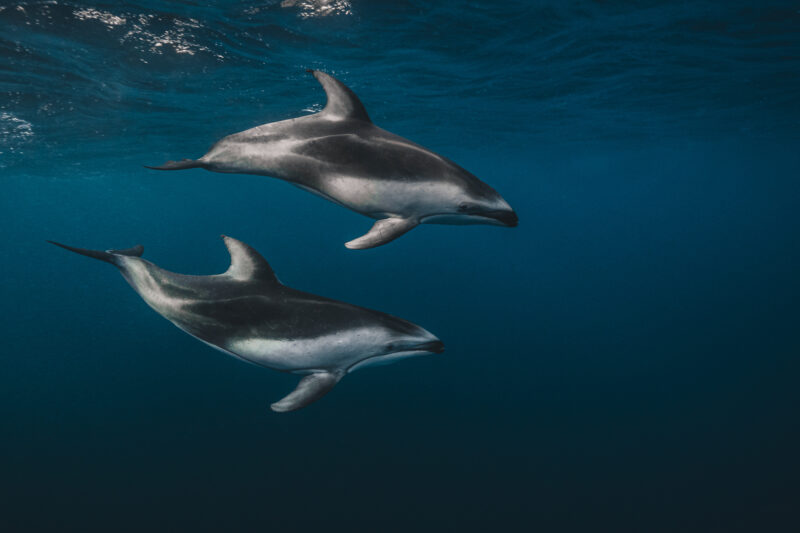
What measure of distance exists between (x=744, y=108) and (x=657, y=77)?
9426mm

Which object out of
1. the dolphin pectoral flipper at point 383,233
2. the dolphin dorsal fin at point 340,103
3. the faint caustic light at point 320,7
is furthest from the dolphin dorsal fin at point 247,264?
the faint caustic light at point 320,7

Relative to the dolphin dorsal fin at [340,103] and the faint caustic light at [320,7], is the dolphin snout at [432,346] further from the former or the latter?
the faint caustic light at [320,7]

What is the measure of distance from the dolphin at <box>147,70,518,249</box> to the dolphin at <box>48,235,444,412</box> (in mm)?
763

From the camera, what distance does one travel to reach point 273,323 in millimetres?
3156

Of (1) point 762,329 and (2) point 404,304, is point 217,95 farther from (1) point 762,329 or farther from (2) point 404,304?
(1) point 762,329

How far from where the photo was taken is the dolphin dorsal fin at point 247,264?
3.34m

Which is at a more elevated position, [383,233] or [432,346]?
[383,233]

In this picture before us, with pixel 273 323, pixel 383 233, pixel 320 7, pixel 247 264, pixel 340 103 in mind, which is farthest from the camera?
pixel 320 7

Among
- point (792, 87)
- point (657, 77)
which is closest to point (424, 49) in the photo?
point (657, 77)

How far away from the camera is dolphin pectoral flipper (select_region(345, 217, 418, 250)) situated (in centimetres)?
270

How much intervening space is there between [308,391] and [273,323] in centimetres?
59

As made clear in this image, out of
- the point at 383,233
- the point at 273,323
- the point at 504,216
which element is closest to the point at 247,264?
the point at 273,323

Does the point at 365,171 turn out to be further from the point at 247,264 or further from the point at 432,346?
the point at 432,346

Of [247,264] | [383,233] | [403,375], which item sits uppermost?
[383,233]
